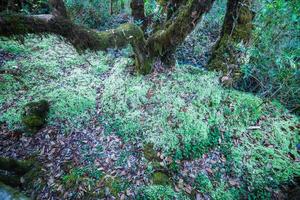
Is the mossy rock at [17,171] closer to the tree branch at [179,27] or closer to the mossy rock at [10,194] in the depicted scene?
the mossy rock at [10,194]

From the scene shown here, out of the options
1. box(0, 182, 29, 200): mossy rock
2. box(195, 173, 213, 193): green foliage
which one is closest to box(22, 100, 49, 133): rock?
box(0, 182, 29, 200): mossy rock

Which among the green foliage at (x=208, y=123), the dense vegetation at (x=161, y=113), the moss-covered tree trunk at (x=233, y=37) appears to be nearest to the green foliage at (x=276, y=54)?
the dense vegetation at (x=161, y=113)

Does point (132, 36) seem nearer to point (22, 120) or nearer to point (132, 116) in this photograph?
point (132, 116)

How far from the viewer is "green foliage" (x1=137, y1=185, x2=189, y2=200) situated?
A: 12.1ft

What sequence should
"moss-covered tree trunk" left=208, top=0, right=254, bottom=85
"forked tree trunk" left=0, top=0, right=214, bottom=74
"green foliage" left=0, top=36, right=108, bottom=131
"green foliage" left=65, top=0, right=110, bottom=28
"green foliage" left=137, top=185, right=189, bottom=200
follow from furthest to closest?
"green foliage" left=65, top=0, right=110, bottom=28
"moss-covered tree trunk" left=208, top=0, right=254, bottom=85
"green foliage" left=0, top=36, right=108, bottom=131
"green foliage" left=137, top=185, right=189, bottom=200
"forked tree trunk" left=0, top=0, right=214, bottom=74

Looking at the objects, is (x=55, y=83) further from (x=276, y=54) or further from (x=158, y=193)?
(x=276, y=54)

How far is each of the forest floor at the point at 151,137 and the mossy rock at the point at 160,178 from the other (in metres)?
0.02

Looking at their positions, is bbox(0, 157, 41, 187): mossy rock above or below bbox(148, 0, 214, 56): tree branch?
below

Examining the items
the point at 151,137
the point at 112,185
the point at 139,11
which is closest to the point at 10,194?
the point at 112,185

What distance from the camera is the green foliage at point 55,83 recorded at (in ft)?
16.1

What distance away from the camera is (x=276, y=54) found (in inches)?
182

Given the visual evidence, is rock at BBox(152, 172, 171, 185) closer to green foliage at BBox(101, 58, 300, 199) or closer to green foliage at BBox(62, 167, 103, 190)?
green foliage at BBox(101, 58, 300, 199)

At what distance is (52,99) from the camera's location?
5184mm

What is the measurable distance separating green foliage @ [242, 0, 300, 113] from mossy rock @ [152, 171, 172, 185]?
314cm
